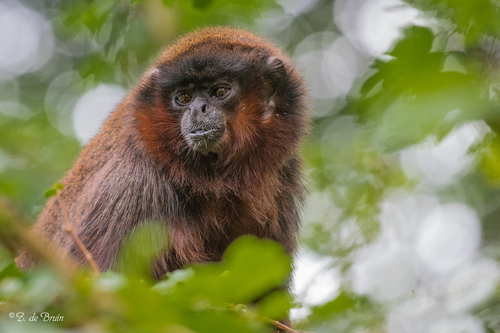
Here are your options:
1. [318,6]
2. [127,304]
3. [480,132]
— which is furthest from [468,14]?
[318,6]

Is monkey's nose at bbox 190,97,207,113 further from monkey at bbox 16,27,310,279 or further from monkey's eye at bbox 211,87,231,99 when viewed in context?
monkey's eye at bbox 211,87,231,99

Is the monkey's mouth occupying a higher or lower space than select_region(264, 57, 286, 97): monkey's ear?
lower

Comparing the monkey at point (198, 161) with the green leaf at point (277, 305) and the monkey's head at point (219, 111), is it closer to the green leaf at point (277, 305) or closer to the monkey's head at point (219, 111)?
the monkey's head at point (219, 111)

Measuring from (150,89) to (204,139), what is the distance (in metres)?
0.74

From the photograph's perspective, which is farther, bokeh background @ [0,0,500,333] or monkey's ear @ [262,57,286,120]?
monkey's ear @ [262,57,286,120]

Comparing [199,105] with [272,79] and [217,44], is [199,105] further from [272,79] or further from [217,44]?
[272,79]

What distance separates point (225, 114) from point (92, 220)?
1.33 metres

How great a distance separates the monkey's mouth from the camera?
4.04 meters

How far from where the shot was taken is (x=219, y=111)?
4.25 metres

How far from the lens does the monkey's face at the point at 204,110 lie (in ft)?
13.3

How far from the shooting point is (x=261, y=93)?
174 inches

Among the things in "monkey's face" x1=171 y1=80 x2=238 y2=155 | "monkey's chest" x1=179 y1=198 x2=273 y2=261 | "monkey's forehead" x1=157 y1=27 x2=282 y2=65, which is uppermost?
"monkey's forehead" x1=157 y1=27 x2=282 y2=65

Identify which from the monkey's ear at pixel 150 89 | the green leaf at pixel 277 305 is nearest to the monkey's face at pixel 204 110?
the monkey's ear at pixel 150 89

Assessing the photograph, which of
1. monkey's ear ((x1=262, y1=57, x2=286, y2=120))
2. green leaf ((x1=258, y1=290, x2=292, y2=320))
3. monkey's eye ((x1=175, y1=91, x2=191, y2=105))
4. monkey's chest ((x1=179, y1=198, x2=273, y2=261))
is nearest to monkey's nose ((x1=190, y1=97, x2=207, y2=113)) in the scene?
monkey's eye ((x1=175, y1=91, x2=191, y2=105))
